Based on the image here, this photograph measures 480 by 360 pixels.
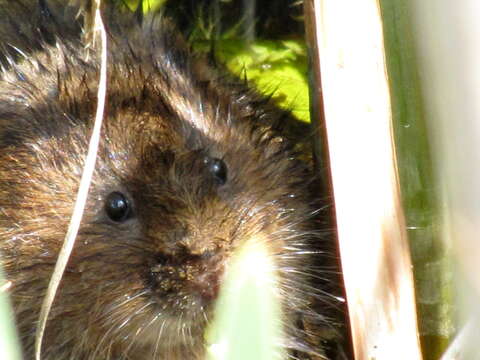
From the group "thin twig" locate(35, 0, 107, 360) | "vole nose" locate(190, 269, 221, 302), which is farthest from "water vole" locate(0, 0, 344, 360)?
"thin twig" locate(35, 0, 107, 360)

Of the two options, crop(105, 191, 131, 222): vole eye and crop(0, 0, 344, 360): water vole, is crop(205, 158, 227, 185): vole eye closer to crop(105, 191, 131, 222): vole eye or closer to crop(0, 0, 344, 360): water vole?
crop(0, 0, 344, 360): water vole

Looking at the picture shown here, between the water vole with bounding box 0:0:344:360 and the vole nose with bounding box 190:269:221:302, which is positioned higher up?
the water vole with bounding box 0:0:344:360

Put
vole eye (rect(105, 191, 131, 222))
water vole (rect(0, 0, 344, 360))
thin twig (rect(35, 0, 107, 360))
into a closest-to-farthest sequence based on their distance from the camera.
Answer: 1. thin twig (rect(35, 0, 107, 360))
2. water vole (rect(0, 0, 344, 360))
3. vole eye (rect(105, 191, 131, 222))

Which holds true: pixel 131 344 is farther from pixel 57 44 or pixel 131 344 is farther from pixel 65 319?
pixel 57 44

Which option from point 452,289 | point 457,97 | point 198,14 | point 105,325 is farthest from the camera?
point 198,14

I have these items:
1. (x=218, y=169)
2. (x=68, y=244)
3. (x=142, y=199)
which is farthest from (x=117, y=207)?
(x=68, y=244)

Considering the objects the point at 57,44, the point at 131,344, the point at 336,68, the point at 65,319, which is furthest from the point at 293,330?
the point at 57,44

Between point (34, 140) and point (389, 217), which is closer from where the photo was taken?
point (389, 217)
